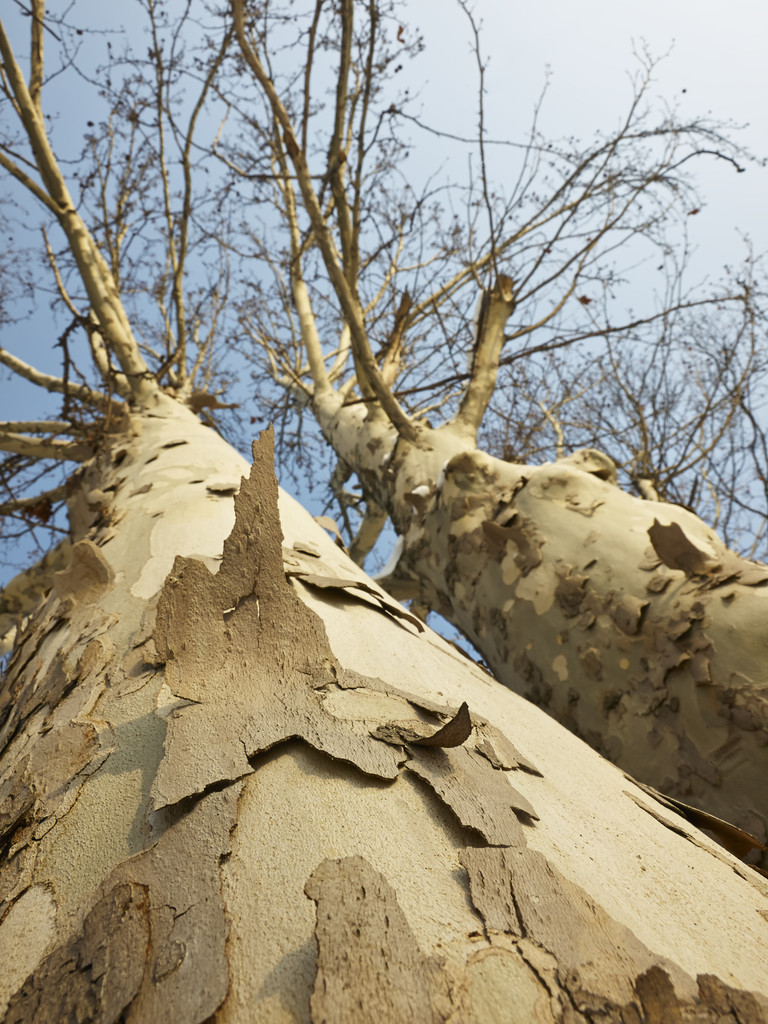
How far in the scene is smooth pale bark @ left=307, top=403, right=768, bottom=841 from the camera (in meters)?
1.30

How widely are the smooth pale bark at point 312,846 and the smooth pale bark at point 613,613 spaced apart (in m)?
0.51

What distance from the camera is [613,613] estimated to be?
Answer: 5.16 feet

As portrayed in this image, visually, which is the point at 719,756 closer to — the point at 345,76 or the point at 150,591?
the point at 150,591

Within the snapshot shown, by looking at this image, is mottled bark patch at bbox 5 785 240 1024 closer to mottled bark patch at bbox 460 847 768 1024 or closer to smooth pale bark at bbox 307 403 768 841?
mottled bark patch at bbox 460 847 768 1024

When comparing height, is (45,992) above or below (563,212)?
below

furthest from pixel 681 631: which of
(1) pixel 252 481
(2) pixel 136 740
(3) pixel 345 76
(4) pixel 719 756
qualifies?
(3) pixel 345 76

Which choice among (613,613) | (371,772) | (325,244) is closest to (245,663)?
(371,772)

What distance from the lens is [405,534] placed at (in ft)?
8.36

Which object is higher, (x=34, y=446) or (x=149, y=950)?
(x=149, y=950)

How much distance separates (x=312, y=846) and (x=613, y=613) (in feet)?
3.95

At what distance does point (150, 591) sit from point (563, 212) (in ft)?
11.8

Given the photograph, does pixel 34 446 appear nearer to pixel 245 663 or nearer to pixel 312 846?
pixel 245 663

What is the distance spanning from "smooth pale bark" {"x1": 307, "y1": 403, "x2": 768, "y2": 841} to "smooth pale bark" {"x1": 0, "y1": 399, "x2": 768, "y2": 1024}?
1.69 ft

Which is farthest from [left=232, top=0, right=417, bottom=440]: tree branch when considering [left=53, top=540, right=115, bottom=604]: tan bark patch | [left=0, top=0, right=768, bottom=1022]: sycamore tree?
[left=53, top=540, right=115, bottom=604]: tan bark patch
